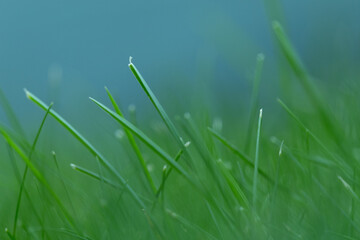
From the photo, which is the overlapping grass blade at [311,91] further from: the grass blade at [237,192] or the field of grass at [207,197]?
the grass blade at [237,192]

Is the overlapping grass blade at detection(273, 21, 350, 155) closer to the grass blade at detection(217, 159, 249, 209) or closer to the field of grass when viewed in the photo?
the field of grass

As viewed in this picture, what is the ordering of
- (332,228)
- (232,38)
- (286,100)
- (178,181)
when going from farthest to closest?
(232,38) → (286,100) → (178,181) → (332,228)

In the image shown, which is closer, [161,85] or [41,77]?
[161,85]

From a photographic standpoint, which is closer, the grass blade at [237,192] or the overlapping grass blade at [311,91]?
the grass blade at [237,192]

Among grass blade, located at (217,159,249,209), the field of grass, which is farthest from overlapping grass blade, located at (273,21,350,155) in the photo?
grass blade, located at (217,159,249,209)

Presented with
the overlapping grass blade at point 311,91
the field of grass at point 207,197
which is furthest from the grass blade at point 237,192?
the overlapping grass blade at point 311,91

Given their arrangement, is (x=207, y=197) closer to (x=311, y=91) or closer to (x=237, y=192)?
(x=237, y=192)

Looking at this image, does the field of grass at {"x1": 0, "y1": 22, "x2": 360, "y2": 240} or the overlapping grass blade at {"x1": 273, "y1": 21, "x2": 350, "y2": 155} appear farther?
the overlapping grass blade at {"x1": 273, "y1": 21, "x2": 350, "y2": 155}

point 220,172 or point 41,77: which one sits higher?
point 220,172

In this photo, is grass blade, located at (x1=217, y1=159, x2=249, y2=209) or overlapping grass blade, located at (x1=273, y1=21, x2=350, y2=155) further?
overlapping grass blade, located at (x1=273, y1=21, x2=350, y2=155)

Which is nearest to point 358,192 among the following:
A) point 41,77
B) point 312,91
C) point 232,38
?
point 312,91

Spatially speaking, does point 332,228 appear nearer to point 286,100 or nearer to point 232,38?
point 286,100
